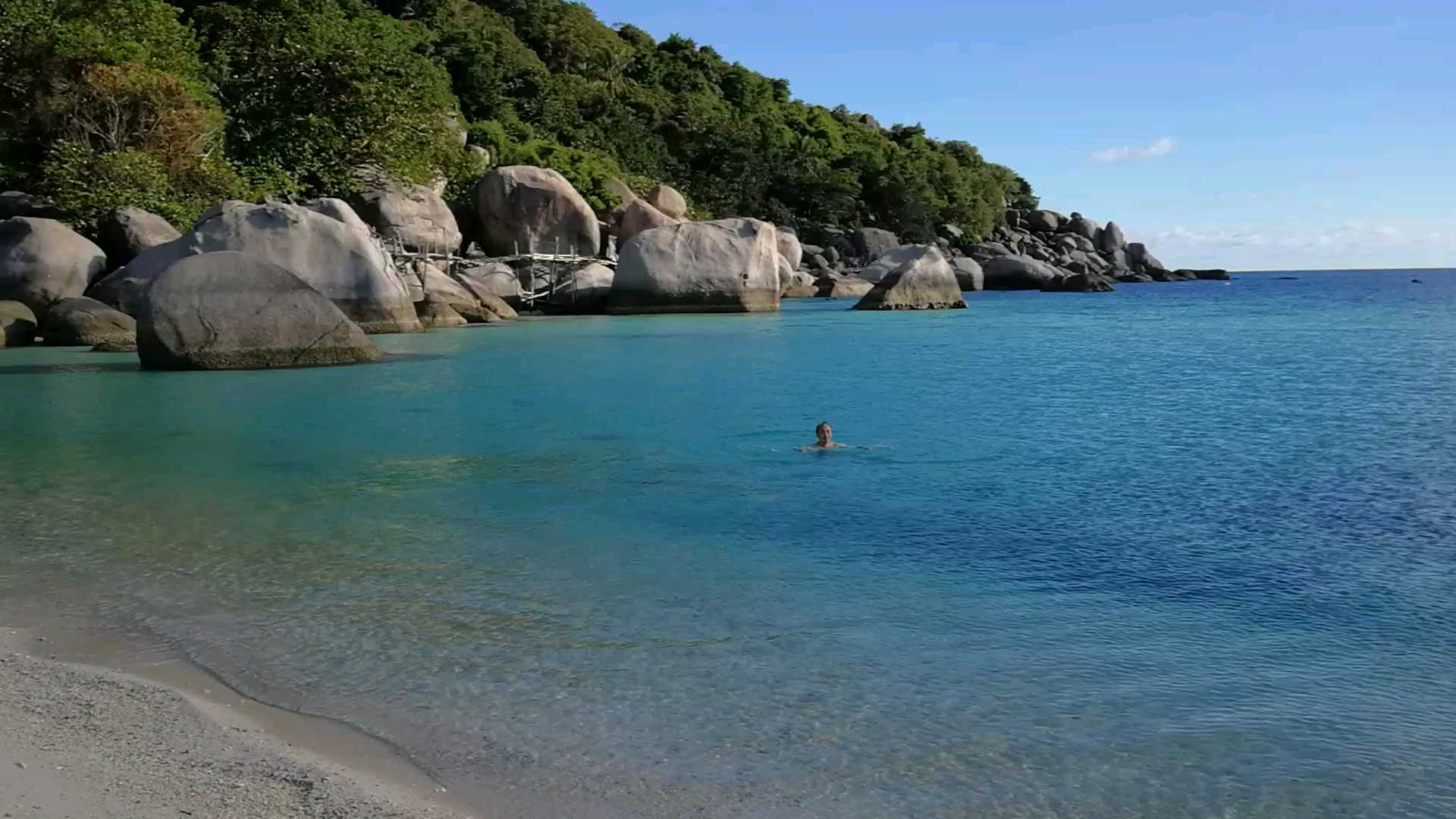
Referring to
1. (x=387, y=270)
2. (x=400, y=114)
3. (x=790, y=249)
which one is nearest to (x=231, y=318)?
(x=387, y=270)

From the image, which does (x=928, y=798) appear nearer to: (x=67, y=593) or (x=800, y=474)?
(x=67, y=593)

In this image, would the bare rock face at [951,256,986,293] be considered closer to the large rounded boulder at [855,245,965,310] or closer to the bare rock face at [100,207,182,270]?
the large rounded boulder at [855,245,965,310]

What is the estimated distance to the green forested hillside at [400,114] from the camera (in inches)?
1187

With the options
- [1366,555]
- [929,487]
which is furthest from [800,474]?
[1366,555]

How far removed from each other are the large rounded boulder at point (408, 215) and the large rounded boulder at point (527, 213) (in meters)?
2.63

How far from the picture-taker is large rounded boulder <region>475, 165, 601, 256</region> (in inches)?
1501

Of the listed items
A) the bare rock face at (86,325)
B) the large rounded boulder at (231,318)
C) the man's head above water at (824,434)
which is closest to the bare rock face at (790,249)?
the bare rock face at (86,325)

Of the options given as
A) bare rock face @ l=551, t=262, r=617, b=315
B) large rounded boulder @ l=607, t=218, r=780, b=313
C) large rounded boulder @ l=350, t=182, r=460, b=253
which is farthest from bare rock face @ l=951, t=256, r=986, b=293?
large rounded boulder @ l=350, t=182, r=460, b=253

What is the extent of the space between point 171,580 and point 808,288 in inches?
1723

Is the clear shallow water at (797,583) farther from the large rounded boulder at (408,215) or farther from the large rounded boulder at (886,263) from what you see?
the large rounded boulder at (886,263)

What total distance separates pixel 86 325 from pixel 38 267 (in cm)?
273

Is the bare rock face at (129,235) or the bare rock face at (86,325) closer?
the bare rock face at (86,325)

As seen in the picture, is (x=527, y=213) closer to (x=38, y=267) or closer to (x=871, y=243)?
(x=38, y=267)

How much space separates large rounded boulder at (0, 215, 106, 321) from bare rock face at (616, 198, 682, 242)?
1971 centimetres
